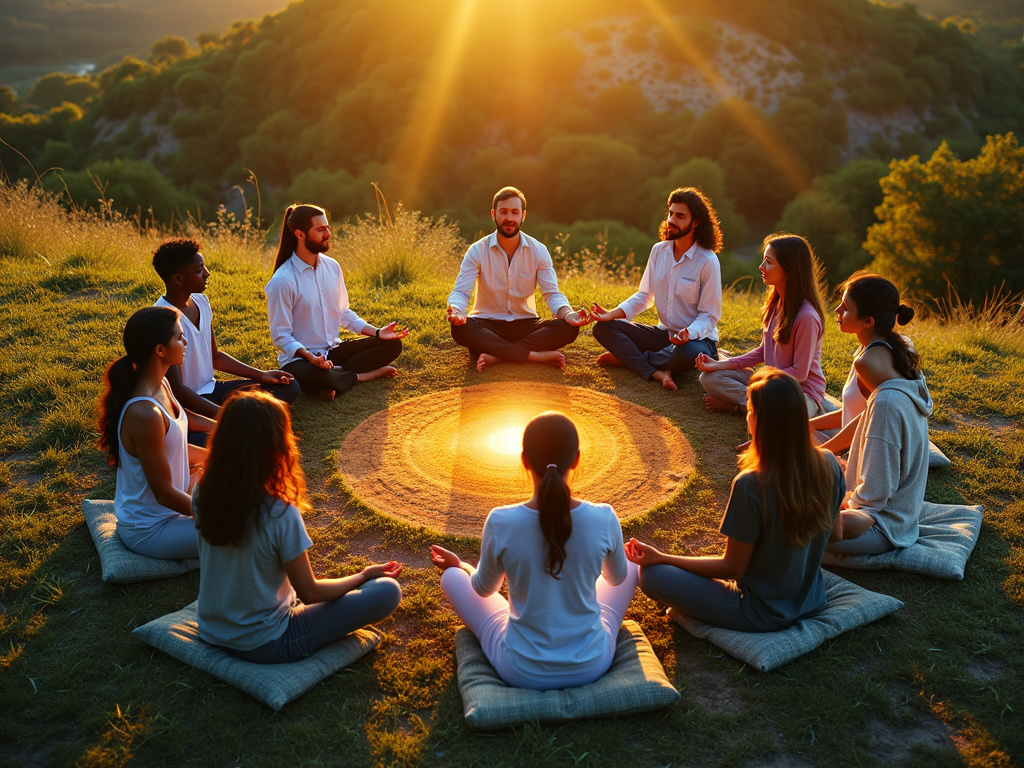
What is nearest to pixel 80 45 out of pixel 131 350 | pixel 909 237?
pixel 909 237

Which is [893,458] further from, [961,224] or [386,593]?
[961,224]

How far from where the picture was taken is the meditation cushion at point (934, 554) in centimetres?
439

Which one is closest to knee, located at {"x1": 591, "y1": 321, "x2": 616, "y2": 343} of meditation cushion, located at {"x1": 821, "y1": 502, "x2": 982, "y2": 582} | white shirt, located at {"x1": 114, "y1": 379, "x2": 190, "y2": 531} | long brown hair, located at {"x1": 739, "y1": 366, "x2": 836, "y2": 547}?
meditation cushion, located at {"x1": 821, "y1": 502, "x2": 982, "y2": 582}

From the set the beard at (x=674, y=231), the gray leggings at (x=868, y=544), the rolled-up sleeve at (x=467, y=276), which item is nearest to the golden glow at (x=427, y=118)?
the rolled-up sleeve at (x=467, y=276)

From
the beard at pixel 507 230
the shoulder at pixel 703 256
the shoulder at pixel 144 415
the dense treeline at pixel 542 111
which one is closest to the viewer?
the shoulder at pixel 144 415

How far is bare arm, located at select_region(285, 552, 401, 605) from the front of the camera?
338 centimetres

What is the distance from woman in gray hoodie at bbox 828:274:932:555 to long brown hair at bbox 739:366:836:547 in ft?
3.45

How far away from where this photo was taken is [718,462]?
5887 mm

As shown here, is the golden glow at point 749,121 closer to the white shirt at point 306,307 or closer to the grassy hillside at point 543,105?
the grassy hillside at point 543,105

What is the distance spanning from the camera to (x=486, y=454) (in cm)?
588

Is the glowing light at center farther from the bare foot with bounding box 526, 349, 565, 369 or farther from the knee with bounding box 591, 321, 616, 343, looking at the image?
the knee with bounding box 591, 321, 616, 343

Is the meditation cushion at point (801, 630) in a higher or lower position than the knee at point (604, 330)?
lower

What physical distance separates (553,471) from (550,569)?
47 centimetres

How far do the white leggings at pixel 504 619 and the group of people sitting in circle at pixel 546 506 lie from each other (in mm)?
10
